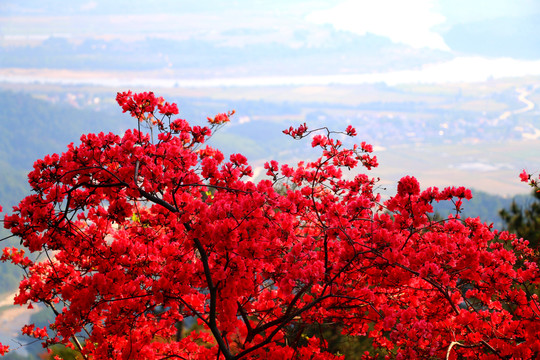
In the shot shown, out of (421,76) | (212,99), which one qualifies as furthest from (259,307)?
(421,76)

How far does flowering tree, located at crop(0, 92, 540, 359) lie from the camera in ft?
8.59

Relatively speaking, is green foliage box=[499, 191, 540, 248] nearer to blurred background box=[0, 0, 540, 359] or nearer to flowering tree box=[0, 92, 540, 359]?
flowering tree box=[0, 92, 540, 359]

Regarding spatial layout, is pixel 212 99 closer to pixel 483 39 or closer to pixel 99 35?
pixel 99 35

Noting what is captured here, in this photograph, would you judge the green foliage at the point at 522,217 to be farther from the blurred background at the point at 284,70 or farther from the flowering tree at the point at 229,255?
the blurred background at the point at 284,70

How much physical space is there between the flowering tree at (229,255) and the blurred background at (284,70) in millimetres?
56361

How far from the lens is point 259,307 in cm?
357

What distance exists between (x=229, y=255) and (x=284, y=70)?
255 feet

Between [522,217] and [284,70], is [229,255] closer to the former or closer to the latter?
[522,217]

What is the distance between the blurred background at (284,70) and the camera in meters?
66.0

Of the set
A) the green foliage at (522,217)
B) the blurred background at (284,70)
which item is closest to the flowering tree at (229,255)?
the green foliage at (522,217)

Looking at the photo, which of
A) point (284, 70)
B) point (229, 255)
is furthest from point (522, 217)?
point (284, 70)

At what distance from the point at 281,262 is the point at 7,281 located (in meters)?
42.3

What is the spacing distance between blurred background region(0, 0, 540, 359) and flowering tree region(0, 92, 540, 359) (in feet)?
185

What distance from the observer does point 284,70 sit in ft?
258
